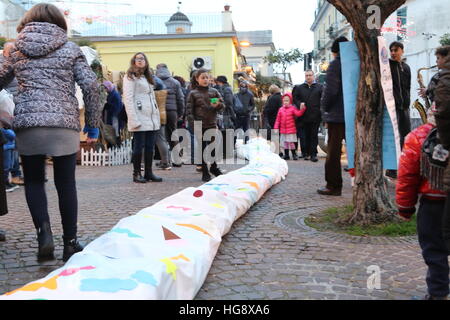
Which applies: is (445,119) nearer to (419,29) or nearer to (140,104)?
(140,104)

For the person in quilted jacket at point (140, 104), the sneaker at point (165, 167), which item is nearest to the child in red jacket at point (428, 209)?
the person in quilted jacket at point (140, 104)

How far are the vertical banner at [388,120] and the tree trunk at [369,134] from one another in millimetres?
57

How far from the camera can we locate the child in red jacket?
3002mm

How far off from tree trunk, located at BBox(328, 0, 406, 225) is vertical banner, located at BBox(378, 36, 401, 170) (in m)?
0.06

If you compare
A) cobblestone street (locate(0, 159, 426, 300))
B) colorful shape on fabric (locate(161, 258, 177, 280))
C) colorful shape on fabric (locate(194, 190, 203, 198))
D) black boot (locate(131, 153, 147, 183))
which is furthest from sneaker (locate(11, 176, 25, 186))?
colorful shape on fabric (locate(161, 258, 177, 280))

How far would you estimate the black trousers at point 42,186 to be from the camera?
3916mm

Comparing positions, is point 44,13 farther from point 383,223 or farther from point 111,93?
point 111,93

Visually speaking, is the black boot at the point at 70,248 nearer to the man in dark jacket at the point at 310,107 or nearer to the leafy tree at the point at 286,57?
the man in dark jacket at the point at 310,107

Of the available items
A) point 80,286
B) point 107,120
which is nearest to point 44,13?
point 80,286

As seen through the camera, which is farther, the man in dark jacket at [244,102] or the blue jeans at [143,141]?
the man in dark jacket at [244,102]

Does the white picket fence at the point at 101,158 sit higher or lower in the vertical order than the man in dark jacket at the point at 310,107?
lower

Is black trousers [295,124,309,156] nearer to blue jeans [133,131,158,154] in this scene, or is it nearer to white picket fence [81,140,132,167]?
white picket fence [81,140,132,167]

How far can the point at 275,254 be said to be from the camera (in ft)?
13.6

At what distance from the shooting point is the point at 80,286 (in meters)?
2.60
